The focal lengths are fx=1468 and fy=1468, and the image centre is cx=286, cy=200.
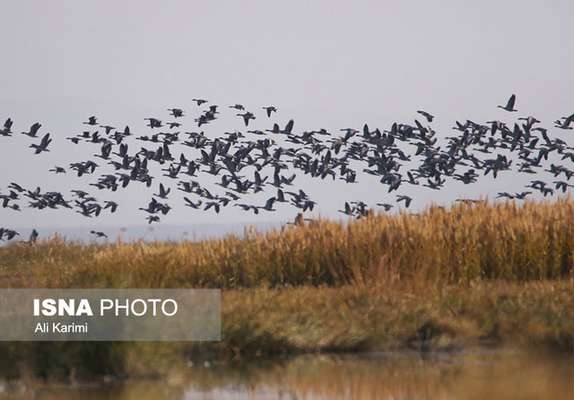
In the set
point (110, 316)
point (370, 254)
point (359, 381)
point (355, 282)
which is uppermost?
point (370, 254)

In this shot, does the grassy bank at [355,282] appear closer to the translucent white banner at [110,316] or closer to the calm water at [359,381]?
the translucent white banner at [110,316]

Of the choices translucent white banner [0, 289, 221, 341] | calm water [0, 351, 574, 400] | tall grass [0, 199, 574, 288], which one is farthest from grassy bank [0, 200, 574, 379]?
calm water [0, 351, 574, 400]

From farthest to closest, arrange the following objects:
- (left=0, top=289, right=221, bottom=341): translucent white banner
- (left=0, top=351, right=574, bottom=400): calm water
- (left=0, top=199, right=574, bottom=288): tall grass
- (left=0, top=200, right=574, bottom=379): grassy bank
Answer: (left=0, top=199, right=574, bottom=288): tall grass < (left=0, top=200, right=574, bottom=379): grassy bank < (left=0, top=289, right=221, bottom=341): translucent white banner < (left=0, top=351, right=574, bottom=400): calm water

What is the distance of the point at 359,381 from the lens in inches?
711

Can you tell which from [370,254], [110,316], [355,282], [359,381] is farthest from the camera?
[370,254]

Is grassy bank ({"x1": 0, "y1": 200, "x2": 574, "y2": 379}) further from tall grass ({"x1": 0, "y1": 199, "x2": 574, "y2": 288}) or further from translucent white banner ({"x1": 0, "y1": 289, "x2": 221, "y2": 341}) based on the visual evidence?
translucent white banner ({"x1": 0, "y1": 289, "x2": 221, "y2": 341})

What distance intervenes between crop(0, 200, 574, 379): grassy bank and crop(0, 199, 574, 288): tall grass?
0.08 feet

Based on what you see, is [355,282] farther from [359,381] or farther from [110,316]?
[110,316]

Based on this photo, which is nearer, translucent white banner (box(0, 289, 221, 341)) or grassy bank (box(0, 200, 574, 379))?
translucent white banner (box(0, 289, 221, 341))

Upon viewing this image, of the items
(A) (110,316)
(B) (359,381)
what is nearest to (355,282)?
(B) (359,381)

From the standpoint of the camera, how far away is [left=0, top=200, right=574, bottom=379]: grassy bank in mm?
19656

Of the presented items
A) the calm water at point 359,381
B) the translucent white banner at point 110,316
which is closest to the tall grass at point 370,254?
the translucent white banner at point 110,316

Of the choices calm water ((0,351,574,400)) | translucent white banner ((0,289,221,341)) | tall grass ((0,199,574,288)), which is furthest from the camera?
tall grass ((0,199,574,288))

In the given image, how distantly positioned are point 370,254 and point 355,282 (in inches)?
55.7
